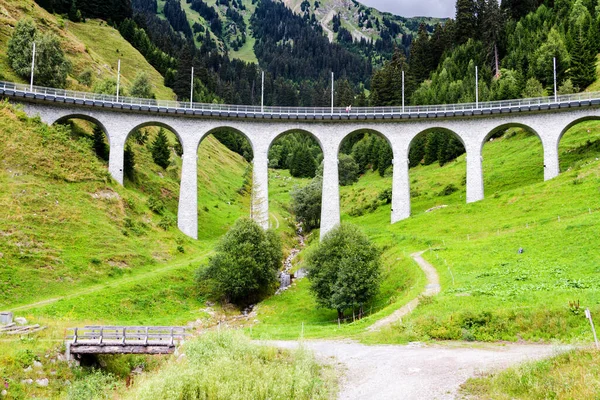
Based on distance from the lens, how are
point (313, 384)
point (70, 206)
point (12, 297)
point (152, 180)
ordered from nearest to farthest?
1. point (313, 384)
2. point (12, 297)
3. point (70, 206)
4. point (152, 180)

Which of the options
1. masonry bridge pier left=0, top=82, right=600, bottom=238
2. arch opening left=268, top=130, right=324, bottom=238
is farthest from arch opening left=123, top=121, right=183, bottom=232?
arch opening left=268, top=130, right=324, bottom=238

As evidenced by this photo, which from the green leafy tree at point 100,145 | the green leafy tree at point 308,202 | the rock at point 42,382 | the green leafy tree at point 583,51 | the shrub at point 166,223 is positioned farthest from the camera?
the green leafy tree at point 583,51

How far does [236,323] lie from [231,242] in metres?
8.69

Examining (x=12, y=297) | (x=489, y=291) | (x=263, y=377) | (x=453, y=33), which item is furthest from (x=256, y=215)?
(x=453, y=33)

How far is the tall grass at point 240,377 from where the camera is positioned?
53.6 ft

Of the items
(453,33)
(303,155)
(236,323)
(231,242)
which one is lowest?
(236,323)

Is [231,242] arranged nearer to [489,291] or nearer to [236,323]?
[236,323]

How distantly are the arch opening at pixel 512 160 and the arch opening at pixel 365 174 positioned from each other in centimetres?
A: 1520

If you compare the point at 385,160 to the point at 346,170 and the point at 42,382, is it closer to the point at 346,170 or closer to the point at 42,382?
the point at 346,170

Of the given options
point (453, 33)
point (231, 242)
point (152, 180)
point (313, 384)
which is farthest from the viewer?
point (453, 33)

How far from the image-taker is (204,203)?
7688 centimetres

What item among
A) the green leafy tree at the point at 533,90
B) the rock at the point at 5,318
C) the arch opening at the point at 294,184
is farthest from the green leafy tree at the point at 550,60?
the rock at the point at 5,318

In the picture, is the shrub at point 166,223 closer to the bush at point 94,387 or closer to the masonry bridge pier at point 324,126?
the masonry bridge pier at point 324,126

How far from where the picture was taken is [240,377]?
1720cm
